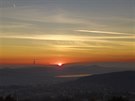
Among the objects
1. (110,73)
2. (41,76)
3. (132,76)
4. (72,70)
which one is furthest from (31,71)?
(132,76)

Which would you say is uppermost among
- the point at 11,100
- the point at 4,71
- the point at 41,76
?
the point at 11,100

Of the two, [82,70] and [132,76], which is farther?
[82,70]

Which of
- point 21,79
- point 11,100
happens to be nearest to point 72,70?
point 21,79

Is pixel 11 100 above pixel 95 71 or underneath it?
above

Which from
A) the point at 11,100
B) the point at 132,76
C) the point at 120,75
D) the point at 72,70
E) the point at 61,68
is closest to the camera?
the point at 11,100

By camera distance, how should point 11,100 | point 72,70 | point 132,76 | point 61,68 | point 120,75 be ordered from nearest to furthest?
point 11,100 < point 132,76 < point 120,75 < point 61,68 < point 72,70

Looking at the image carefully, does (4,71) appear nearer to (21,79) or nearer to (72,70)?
(21,79)

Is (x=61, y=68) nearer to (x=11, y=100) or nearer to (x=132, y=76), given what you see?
(x=132, y=76)
